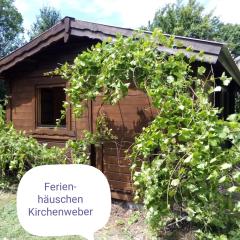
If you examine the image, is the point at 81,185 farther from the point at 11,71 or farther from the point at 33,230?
the point at 11,71

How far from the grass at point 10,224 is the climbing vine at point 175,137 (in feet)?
4.96

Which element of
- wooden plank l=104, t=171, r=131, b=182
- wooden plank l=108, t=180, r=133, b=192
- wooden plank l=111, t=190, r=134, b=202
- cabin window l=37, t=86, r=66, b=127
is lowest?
wooden plank l=111, t=190, r=134, b=202

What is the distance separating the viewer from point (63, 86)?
702 cm

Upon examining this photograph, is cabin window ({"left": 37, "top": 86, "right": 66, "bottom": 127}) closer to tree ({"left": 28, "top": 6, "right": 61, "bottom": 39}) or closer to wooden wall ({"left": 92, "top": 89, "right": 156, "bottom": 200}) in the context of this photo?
wooden wall ({"left": 92, "top": 89, "right": 156, "bottom": 200})

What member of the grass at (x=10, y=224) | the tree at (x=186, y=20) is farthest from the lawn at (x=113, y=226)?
the tree at (x=186, y=20)

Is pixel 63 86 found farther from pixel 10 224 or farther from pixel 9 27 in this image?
pixel 9 27

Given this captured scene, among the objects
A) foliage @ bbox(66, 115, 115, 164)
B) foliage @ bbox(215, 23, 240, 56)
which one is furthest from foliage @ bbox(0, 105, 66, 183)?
foliage @ bbox(215, 23, 240, 56)

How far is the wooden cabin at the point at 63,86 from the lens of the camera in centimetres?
583

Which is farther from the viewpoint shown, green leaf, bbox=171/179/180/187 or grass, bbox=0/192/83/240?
grass, bbox=0/192/83/240

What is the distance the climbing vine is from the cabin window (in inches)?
107

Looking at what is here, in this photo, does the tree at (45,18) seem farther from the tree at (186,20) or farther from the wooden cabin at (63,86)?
the wooden cabin at (63,86)

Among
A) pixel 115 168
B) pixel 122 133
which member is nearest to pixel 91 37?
pixel 122 133

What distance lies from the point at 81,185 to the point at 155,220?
1933 millimetres

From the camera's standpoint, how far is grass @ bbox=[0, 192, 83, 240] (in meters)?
4.78
